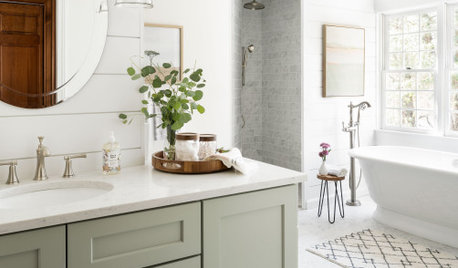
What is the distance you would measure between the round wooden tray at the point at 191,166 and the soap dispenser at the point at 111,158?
0.69 ft

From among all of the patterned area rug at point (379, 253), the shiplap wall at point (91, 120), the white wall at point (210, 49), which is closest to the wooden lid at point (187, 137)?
Answer: the shiplap wall at point (91, 120)

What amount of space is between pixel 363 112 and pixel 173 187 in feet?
12.0

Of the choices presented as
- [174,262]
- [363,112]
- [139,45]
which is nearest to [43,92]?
[139,45]

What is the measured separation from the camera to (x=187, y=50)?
3836mm

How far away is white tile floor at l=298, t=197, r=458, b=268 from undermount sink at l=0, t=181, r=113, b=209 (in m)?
1.83

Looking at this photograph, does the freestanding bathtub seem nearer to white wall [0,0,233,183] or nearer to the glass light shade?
white wall [0,0,233,183]

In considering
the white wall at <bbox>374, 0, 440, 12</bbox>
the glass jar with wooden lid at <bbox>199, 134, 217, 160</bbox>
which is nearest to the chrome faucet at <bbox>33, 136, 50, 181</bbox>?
the glass jar with wooden lid at <bbox>199, 134, 217, 160</bbox>

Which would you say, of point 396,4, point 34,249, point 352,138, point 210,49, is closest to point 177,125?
point 34,249

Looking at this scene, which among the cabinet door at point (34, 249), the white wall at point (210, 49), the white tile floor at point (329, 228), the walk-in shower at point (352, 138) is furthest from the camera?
the walk-in shower at point (352, 138)

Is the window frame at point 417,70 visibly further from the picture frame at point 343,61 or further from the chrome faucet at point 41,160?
the chrome faucet at point 41,160

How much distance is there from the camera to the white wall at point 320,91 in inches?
166

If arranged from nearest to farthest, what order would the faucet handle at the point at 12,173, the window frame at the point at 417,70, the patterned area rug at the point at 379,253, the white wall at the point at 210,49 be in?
1. the faucet handle at the point at 12,173
2. the patterned area rug at the point at 379,253
3. the white wall at the point at 210,49
4. the window frame at the point at 417,70

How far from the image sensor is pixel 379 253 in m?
3.18

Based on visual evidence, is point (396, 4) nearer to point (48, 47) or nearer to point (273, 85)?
point (273, 85)
